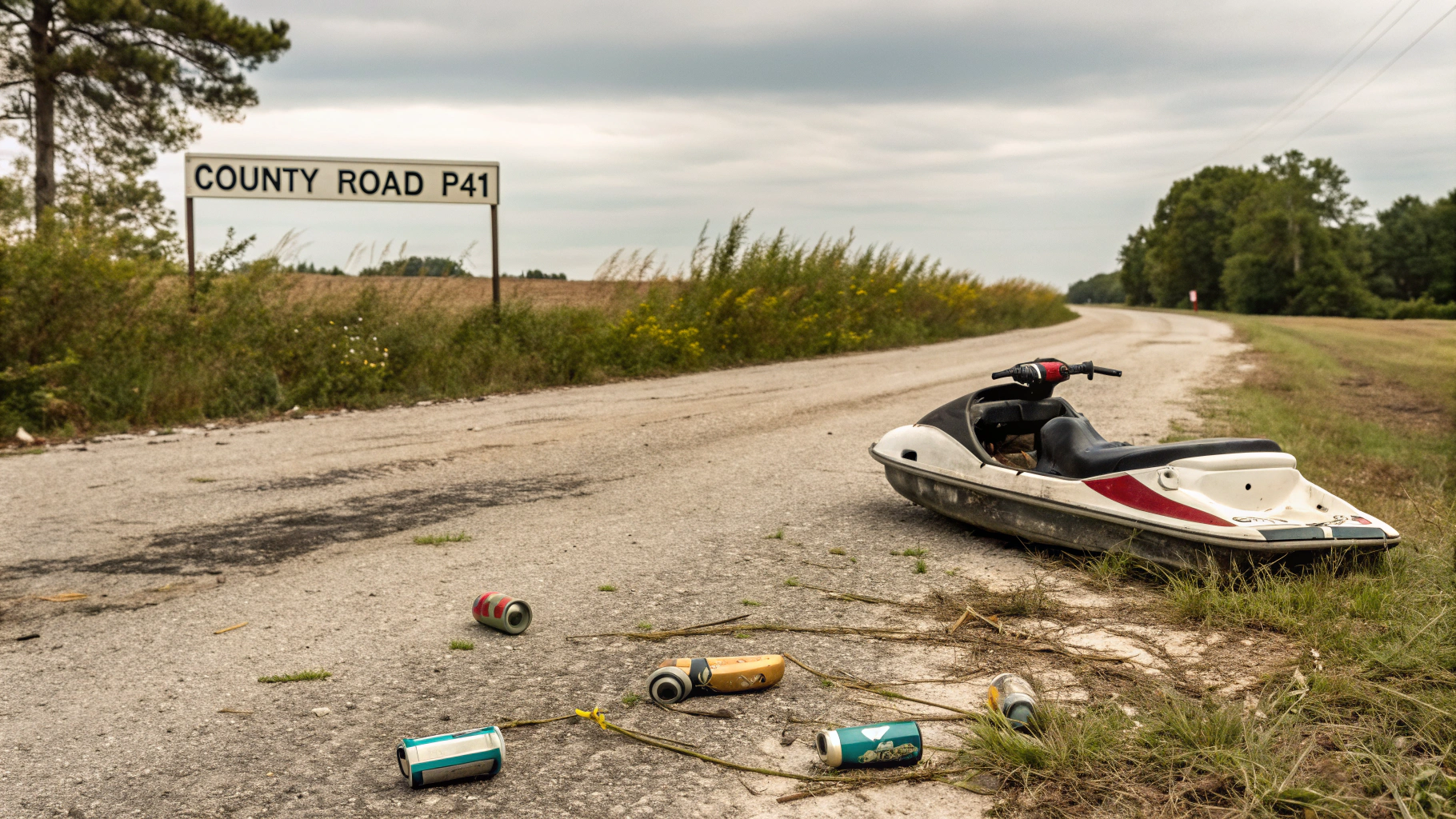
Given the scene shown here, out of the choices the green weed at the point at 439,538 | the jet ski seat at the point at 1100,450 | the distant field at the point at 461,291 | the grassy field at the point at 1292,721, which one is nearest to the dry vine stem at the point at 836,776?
the grassy field at the point at 1292,721

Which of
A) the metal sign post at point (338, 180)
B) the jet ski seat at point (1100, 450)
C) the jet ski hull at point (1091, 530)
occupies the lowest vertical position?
the jet ski hull at point (1091, 530)

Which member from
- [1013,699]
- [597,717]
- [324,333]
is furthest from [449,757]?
[324,333]

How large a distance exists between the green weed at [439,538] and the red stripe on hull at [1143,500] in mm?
3367

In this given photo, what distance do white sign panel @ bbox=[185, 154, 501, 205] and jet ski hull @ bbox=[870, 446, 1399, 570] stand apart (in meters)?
10.5

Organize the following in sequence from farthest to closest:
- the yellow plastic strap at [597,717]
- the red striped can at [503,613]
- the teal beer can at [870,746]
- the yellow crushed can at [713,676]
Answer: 1. the red striped can at [503,613]
2. the yellow crushed can at [713,676]
3. the yellow plastic strap at [597,717]
4. the teal beer can at [870,746]

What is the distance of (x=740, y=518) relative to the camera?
6.27 metres

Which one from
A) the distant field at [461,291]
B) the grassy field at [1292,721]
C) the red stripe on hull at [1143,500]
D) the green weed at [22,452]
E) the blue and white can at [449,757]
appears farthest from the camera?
the distant field at [461,291]

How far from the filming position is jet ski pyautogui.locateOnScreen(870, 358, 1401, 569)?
4336 millimetres

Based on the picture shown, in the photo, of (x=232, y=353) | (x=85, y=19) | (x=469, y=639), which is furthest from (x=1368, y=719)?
(x=85, y=19)

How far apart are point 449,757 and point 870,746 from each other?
1.22 metres

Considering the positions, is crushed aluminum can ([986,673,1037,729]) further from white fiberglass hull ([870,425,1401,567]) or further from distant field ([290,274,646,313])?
distant field ([290,274,646,313])

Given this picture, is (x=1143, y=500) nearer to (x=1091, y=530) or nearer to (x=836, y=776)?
(x=1091, y=530)

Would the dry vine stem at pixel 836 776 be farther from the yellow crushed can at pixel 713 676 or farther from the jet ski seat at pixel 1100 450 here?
the jet ski seat at pixel 1100 450

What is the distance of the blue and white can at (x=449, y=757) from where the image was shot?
286 cm
